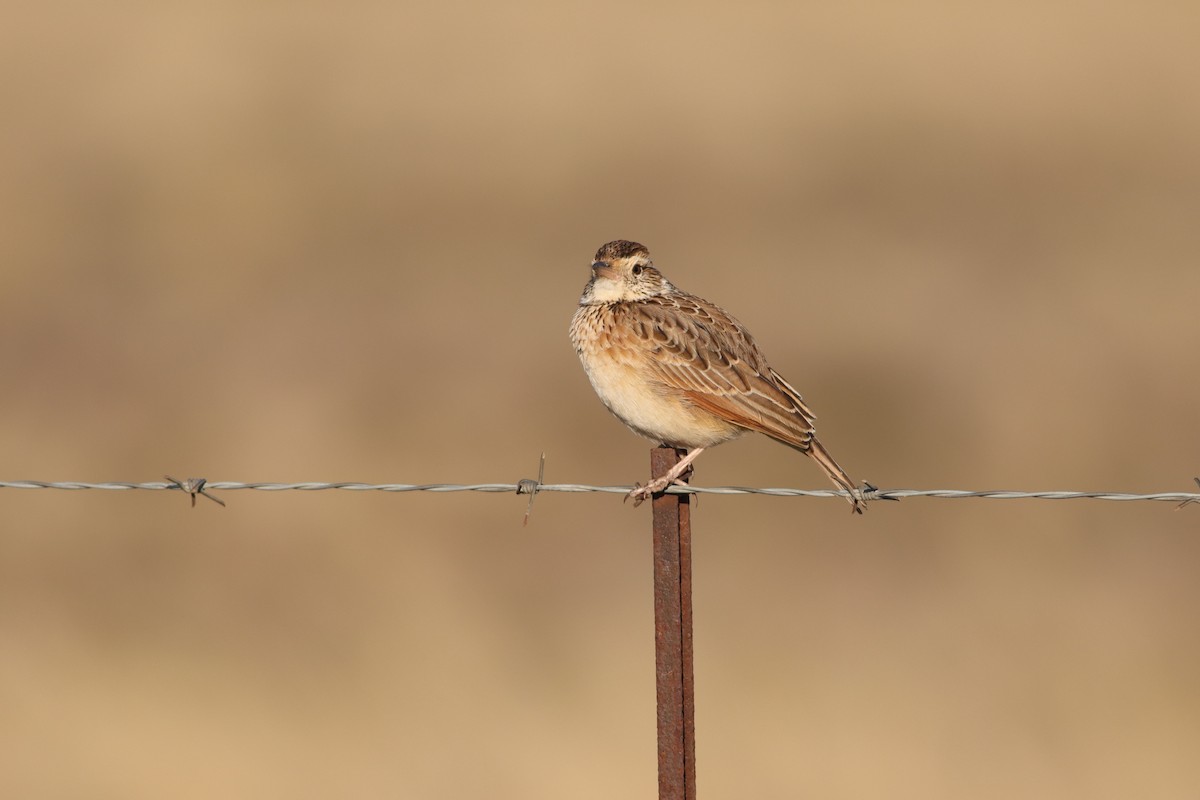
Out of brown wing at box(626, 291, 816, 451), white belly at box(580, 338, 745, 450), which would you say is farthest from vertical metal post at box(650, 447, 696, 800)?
white belly at box(580, 338, 745, 450)

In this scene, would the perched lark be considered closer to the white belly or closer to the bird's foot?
the white belly

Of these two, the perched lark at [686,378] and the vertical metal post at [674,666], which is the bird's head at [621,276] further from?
the vertical metal post at [674,666]

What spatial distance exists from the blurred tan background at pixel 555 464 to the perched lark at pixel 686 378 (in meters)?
4.31

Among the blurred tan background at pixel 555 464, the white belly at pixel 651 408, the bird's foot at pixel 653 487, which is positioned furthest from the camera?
the blurred tan background at pixel 555 464

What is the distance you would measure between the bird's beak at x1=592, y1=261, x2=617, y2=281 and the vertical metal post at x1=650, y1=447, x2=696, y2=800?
3.04 meters

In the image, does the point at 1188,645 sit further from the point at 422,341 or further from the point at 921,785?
the point at 422,341

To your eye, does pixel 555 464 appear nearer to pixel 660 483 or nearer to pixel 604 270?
pixel 604 270

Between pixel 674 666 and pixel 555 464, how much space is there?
352 inches

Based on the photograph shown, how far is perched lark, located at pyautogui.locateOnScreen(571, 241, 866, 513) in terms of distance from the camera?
26.1 feet

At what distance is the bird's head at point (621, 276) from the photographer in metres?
8.91

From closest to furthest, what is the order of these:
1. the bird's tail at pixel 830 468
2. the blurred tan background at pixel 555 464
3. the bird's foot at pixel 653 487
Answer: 1. the bird's foot at pixel 653 487
2. the bird's tail at pixel 830 468
3. the blurred tan background at pixel 555 464

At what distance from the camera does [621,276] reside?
895 centimetres

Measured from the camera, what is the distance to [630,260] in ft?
29.6

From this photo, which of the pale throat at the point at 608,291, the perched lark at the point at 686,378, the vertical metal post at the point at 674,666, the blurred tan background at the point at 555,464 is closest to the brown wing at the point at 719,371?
the perched lark at the point at 686,378
